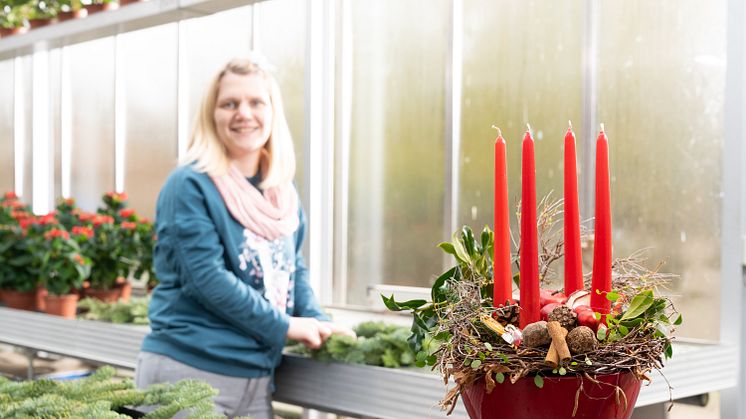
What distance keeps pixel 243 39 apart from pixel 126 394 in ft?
11.9

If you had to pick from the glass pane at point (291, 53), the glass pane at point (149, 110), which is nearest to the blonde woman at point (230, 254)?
the glass pane at point (291, 53)

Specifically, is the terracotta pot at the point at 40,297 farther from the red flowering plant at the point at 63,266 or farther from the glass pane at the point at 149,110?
the glass pane at the point at 149,110

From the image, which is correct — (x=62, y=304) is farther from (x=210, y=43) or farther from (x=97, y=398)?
(x=97, y=398)

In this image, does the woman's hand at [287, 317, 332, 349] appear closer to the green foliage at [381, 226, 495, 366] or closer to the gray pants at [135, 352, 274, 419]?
the gray pants at [135, 352, 274, 419]

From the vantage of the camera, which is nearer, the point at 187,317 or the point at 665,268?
the point at 187,317

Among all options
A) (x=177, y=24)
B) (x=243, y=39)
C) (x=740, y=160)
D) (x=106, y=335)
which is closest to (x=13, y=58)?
(x=177, y=24)

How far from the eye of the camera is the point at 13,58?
6.81 metres

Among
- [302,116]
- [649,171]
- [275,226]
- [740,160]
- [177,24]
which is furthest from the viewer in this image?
[177,24]

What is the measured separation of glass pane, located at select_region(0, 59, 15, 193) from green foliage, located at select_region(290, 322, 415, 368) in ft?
15.8

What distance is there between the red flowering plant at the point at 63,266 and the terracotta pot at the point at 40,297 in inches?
5.4

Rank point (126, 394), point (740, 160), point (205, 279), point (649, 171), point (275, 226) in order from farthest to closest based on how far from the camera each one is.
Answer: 1. point (649, 171)
2. point (740, 160)
3. point (275, 226)
4. point (205, 279)
5. point (126, 394)

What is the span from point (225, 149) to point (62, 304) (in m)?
2.04

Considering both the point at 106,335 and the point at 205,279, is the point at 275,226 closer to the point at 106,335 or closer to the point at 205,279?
the point at 205,279

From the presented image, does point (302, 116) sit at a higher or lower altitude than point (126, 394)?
higher
